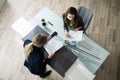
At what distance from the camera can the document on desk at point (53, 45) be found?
3307 mm

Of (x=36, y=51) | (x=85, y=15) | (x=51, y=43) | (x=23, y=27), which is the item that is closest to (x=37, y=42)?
(x=36, y=51)

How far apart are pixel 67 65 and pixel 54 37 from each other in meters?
0.57

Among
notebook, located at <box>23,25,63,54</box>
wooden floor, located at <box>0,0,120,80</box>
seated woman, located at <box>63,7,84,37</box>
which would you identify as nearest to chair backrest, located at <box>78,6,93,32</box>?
seated woman, located at <box>63,7,84,37</box>

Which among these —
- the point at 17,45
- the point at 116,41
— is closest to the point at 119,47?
the point at 116,41

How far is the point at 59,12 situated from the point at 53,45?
1.81 metres

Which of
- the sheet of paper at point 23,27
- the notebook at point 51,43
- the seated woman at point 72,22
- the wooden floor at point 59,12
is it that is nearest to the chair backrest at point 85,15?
the seated woman at point 72,22

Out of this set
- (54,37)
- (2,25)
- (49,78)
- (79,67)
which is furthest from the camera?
(2,25)

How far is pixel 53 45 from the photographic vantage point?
11.0ft

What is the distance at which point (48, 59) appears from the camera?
3248mm

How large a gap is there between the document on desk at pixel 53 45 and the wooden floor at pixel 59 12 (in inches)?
38.2

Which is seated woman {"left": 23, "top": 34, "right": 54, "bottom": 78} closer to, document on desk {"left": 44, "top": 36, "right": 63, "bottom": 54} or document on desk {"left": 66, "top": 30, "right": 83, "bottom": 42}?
document on desk {"left": 44, "top": 36, "right": 63, "bottom": 54}

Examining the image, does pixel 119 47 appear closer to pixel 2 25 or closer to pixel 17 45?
pixel 17 45

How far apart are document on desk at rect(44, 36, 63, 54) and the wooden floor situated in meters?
0.97

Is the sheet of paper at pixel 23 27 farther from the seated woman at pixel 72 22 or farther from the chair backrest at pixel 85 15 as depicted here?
the chair backrest at pixel 85 15
